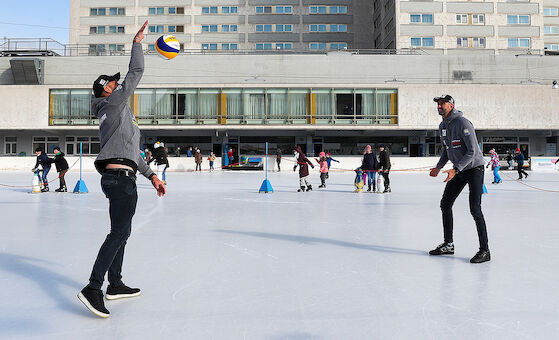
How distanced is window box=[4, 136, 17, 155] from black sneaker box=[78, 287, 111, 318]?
45281mm

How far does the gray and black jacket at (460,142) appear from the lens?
4.69 metres

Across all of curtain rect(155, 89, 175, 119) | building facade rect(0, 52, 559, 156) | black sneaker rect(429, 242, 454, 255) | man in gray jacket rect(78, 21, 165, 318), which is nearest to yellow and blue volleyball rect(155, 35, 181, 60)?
man in gray jacket rect(78, 21, 165, 318)

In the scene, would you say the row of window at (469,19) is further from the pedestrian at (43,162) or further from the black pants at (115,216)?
the black pants at (115,216)

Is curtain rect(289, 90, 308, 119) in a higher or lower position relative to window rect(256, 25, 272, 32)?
lower

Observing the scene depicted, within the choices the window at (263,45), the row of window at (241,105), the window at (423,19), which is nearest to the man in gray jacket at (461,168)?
the row of window at (241,105)

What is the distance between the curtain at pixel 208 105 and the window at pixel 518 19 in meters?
36.5

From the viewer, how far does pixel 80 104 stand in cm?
3969

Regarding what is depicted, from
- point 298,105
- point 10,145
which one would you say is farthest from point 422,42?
point 10,145

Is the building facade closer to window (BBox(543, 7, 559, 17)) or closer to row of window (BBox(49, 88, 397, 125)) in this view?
row of window (BBox(49, 88, 397, 125))

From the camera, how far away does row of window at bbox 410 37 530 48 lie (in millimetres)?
50469

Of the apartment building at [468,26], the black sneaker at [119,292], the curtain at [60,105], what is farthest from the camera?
the apartment building at [468,26]

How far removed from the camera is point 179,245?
18.5ft

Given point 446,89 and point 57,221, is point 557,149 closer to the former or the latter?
point 446,89

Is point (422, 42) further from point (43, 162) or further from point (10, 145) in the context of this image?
point (43, 162)
